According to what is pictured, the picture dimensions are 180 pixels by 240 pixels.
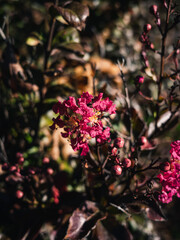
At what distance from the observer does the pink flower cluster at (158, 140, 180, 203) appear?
36.6 inches

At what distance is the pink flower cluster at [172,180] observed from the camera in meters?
0.93

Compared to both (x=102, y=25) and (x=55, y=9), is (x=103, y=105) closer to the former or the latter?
(x=55, y=9)

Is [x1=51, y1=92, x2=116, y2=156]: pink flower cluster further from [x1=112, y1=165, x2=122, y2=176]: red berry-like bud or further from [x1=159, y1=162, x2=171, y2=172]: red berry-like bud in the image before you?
[x1=159, y1=162, x2=171, y2=172]: red berry-like bud

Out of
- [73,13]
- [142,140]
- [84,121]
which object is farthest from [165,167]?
[73,13]

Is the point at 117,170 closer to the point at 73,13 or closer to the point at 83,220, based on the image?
the point at 83,220

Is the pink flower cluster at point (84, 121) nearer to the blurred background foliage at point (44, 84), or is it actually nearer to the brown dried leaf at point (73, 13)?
the blurred background foliage at point (44, 84)

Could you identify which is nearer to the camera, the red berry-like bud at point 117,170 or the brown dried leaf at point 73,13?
the red berry-like bud at point 117,170

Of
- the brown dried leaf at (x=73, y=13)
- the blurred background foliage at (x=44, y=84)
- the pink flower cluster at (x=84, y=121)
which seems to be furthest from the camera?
the blurred background foliage at (x=44, y=84)

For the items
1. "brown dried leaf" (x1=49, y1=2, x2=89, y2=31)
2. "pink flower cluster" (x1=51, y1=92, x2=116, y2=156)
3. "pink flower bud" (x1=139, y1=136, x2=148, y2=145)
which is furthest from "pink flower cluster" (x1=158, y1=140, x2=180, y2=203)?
"brown dried leaf" (x1=49, y1=2, x2=89, y2=31)

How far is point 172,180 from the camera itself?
3.08ft

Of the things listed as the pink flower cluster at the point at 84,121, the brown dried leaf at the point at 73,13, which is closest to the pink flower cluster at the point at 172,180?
the pink flower cluster at the point at 84,121

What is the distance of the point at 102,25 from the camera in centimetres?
219

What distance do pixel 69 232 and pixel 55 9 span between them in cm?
105

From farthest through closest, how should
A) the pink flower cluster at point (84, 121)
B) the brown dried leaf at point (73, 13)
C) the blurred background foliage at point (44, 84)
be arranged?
1. the blurred background foliage at point (44, 84)
2. the brown dried leaf at point (73, 13)
3. the pink flower cluster at point (84, 121)
